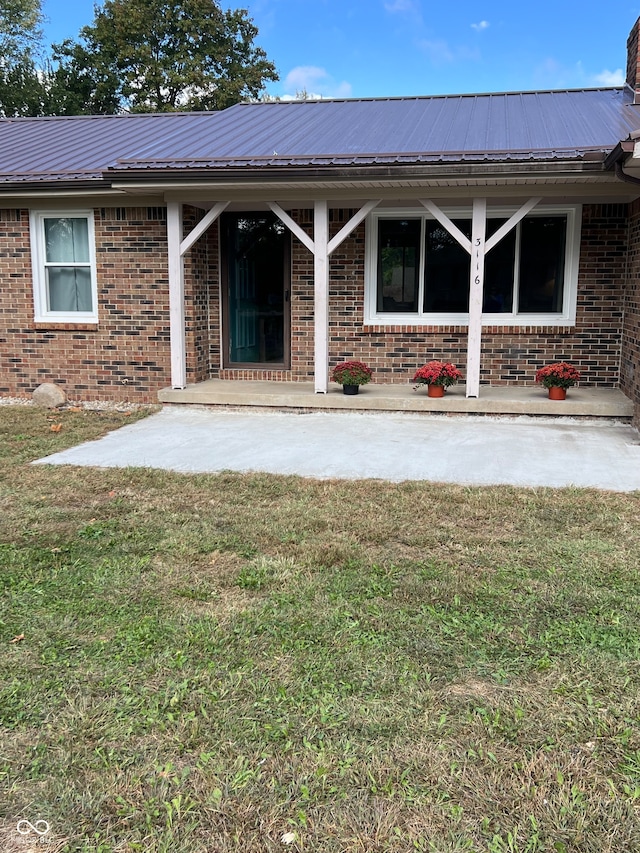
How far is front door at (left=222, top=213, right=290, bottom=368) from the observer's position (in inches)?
417

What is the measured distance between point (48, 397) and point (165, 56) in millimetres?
24676

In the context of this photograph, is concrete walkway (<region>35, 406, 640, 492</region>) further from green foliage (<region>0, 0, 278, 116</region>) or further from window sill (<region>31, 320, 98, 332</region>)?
green foliage (<region>0, 0, 278, 116</region>)

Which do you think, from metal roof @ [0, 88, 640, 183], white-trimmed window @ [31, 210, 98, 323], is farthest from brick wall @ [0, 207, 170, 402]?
metal roof @ [0, 88, 640, 183]

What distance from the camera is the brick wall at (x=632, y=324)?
328 inches

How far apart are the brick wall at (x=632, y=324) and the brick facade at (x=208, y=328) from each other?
10 cm

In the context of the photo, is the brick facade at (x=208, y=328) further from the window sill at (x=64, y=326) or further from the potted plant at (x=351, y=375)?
the potted plant at (x=351, y=375)

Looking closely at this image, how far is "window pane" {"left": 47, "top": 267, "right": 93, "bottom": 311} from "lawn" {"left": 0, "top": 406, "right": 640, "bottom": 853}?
18.9 ft

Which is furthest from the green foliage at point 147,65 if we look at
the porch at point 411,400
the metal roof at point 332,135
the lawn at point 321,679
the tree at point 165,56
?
the lawn at point 321,679

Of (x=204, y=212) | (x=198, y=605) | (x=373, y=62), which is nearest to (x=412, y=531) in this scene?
(x=198, y=605)

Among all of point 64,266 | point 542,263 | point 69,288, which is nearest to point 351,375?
point 542,263

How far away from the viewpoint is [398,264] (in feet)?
33.5

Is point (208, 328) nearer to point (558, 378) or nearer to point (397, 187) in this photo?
point (397, 187)

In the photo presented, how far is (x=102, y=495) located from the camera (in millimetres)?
5641

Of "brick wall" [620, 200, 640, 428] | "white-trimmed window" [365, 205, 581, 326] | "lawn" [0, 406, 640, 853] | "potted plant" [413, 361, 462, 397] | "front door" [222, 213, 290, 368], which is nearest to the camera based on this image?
"lawn" [0, 406, 640, 853]
